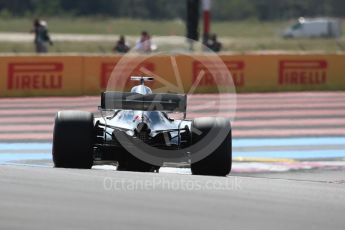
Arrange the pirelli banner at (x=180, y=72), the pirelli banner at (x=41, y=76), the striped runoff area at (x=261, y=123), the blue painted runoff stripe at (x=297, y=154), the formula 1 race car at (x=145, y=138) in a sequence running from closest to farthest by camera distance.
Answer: the formula 1 race car at (x=145, y=138), the blue painted runoff stripe at (x=297, y=154), the striped runoff area at (x=261, y=123), the pirelli banner at (x=41, y=76), the pirelli banner at (x=180, y=72)

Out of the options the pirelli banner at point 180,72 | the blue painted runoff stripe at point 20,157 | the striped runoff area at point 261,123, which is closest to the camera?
the blue painted runoff stripe at point 20,157

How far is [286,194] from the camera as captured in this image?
691 centimetres

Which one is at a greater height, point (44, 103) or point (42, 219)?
point (42, 219)


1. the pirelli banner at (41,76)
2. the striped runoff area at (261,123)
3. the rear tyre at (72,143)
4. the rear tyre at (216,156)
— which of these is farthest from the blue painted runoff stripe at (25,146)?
the pirelli banner at (41,76)

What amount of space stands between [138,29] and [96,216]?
60.1 metres

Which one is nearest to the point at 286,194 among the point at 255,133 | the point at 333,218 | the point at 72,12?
the point at 333,218

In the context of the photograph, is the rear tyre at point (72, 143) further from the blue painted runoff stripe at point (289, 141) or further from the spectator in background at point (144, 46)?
the blue painted runoff stripe at point (289, 141)

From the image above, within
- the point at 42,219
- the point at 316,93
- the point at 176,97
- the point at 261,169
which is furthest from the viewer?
the point at 316,93

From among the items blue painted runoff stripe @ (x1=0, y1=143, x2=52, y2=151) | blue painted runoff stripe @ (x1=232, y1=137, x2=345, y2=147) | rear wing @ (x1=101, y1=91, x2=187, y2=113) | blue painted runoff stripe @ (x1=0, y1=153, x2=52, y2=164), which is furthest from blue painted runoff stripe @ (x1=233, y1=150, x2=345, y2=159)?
rear wing @ (x1=101, y1=91, x2=187, y2=113)

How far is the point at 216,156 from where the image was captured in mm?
9992

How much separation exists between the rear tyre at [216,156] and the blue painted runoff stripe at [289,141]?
5.64m

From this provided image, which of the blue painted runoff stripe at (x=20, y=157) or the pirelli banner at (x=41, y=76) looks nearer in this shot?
the blue painted runoff stripe at (x=20, y=157)

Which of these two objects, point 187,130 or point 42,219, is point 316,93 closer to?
point 187,130

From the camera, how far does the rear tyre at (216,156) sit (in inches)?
393
